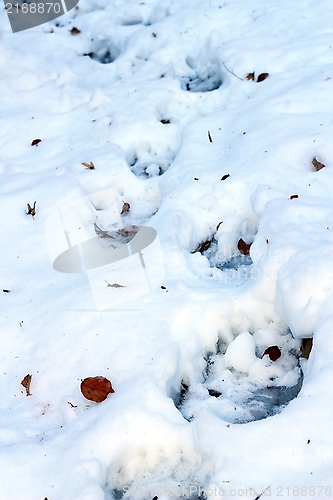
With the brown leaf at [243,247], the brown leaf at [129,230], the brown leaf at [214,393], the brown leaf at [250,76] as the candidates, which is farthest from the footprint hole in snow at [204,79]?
the brown leaf at [214,393]

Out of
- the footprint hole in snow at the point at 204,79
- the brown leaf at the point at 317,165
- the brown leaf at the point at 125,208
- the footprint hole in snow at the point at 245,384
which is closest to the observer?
the footprint hole in snow at the point at 245,384

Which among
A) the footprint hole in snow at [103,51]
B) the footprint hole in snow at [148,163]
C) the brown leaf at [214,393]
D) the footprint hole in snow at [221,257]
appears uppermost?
the footprint hole in snow at [103,51]

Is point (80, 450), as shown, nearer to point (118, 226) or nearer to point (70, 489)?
point (70, 489)

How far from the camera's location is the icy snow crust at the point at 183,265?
1.46 metres

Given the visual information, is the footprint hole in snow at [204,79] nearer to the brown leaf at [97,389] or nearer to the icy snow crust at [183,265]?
the icy snow crust at [183,265]

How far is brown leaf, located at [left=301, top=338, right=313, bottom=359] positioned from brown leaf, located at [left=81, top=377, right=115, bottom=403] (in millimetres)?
724

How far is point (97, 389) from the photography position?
5.34 feet

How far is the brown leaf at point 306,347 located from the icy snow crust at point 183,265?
0.04 metres

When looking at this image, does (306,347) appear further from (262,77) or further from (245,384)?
(262,77)

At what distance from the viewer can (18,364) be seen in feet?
5.93

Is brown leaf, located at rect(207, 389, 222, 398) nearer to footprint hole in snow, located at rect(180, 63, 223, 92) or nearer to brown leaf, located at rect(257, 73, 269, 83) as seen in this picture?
brown leaf, located at rect(257, 73, 269, 83)

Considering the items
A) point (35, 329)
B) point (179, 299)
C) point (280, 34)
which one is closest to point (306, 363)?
point (179, 299)

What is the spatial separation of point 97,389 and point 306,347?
79 cm

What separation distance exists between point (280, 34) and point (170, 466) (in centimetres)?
303
